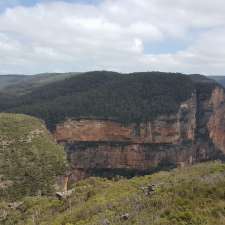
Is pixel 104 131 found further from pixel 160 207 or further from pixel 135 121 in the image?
pixel 160 207

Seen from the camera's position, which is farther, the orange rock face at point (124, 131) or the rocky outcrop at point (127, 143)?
the orange rock face at point (124, 131)

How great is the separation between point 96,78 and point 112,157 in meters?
36.8

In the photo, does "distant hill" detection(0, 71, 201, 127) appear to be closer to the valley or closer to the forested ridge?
the forested ridge

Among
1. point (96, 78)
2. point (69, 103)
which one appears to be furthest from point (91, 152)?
point (96, 78)

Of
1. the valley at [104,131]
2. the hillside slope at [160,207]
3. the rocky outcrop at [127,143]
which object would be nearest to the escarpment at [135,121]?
the rocky outcrop at [127,143]

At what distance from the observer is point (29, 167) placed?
57406mm

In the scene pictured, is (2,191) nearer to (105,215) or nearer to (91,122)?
(105,215)

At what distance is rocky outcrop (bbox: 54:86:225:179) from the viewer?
93.3 metres

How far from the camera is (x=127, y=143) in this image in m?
95.6

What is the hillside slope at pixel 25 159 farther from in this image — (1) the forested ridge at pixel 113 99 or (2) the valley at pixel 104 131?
(1) the forested ridge at pixel 113 99

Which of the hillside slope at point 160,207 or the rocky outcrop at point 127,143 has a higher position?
the hillside slope at point 160,207

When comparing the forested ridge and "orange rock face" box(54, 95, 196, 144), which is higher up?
the forested ridge

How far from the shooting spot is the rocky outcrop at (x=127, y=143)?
93312 mm

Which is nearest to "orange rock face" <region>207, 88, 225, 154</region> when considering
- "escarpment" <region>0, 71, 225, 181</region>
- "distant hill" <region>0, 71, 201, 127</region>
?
"escarpment" <region>0, 71, 225, 181</region>
